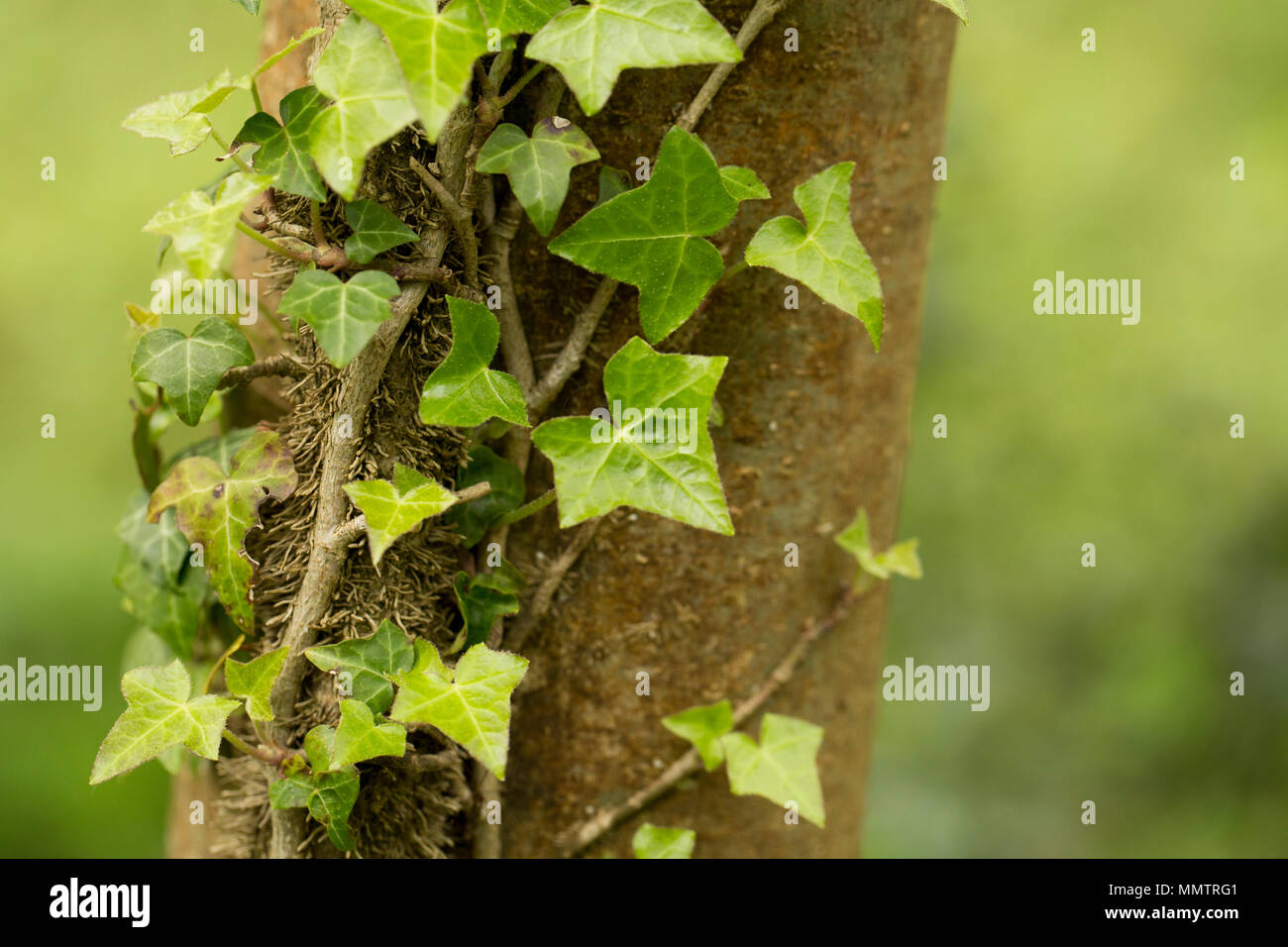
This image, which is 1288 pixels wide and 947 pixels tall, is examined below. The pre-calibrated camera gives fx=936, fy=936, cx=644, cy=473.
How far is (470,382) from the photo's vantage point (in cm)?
69

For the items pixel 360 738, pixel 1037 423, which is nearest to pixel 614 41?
pixel 360 738

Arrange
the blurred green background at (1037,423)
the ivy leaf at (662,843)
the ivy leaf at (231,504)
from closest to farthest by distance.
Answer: the ivy leaf at (231,504), the ivy leaf at (662,843), the blurred green background at (1037,423)

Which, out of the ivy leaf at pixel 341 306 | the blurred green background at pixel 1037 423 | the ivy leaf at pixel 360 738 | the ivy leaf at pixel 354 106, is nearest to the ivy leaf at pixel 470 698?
the ivy leaf at pixel 360 738

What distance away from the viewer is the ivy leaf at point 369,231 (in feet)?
2.22

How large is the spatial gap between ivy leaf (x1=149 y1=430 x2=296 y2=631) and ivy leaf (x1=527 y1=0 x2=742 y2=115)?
0.39 m

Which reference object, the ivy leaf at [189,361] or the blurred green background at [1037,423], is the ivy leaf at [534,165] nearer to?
the ivy leaf at [189,361]

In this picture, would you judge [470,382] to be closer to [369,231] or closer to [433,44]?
[369,231]

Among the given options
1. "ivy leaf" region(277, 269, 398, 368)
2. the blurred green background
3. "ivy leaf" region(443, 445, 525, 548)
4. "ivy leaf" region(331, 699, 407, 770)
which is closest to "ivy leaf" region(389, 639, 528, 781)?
"ivy leaf" region(331, 699, 407, 770)

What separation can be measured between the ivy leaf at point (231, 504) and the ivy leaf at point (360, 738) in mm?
131

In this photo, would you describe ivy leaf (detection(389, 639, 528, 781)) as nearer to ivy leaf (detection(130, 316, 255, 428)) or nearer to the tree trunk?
the tree trunk

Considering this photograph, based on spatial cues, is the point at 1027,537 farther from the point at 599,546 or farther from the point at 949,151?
the point at 599,546
